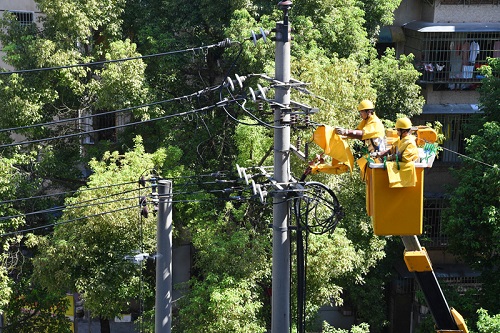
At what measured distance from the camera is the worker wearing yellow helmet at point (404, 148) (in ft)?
40.3

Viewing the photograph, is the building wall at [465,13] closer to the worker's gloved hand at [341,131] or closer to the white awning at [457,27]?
the white awning at [457,27]

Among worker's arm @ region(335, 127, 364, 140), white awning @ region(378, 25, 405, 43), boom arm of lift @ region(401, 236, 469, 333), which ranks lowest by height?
boom arm of lift @ region(401, 236, 469, 333)

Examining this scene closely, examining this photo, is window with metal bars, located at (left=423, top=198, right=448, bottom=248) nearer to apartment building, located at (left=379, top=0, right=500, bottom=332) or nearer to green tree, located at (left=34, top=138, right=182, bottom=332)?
apartment building, located at (left=379, top=0, right=500, bottom=332)

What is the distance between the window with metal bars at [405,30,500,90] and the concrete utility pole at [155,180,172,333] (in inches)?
604

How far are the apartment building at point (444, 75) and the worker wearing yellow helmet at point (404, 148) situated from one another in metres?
15.8

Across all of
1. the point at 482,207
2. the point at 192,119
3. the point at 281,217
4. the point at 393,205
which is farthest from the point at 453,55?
the point at 393,205

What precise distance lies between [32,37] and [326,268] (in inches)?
424

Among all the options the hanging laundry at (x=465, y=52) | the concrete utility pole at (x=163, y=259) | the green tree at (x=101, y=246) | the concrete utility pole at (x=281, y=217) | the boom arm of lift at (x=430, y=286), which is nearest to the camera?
the boom arm of lift at (x=430, y=286)

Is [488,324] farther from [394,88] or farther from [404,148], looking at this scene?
[404,148]

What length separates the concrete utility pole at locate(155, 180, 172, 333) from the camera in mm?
15094

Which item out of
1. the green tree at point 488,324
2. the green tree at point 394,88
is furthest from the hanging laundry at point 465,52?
the green tree at point 488,324

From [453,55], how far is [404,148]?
17049mm

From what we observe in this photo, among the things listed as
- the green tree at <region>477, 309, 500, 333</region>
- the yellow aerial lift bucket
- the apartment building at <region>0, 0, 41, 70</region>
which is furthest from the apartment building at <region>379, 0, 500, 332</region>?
the yellow aerial lift bucket

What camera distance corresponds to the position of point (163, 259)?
1509 cm
